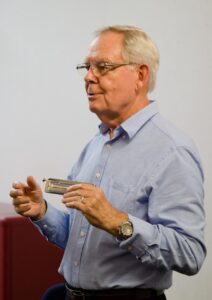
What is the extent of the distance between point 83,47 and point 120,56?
0.93m

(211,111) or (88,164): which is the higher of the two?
(211,111)

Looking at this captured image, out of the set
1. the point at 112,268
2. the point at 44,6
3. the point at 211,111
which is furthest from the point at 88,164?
the point at 44,6

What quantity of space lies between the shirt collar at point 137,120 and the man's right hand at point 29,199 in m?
0.29

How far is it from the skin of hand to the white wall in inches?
30.6

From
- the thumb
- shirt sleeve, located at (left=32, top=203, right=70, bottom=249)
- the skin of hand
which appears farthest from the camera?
shirt sleeve, located at (left=32, top=203, right=70, bottom=249)

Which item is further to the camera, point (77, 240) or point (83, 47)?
point (83, 47)

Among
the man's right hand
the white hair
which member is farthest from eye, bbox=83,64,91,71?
the man's right hand

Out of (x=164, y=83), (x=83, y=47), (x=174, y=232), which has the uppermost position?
(x=83, y=47)

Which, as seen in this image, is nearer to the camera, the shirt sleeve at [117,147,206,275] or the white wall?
the shirt sleeve at [117,147,206,275]

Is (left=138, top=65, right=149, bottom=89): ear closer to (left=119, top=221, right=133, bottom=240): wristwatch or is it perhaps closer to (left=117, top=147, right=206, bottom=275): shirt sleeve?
(left=117, top=147, right=206, bottom=275): shirt sleeve

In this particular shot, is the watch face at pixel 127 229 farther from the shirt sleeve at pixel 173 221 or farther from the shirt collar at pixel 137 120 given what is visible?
the shirt collar at pixel 137 120

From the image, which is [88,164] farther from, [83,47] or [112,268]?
[83,47]

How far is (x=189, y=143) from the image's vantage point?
1.15 metres

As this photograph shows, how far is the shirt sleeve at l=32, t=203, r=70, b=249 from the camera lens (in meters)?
1.29
